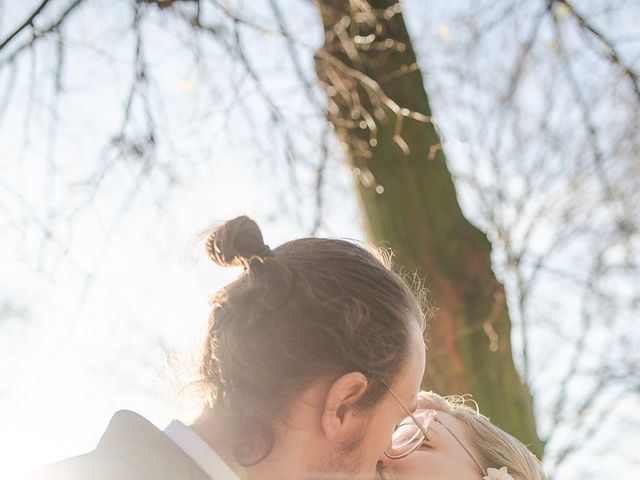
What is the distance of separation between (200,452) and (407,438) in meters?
0.95

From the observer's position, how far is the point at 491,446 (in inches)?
126

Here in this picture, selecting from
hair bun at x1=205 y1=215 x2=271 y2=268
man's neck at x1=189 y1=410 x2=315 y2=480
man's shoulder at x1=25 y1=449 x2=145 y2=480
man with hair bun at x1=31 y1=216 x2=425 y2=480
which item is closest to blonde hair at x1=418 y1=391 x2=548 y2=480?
man with hair bun at x1=31 y1=216 x2=425 y2=480

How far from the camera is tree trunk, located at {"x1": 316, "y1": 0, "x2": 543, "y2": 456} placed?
175 inches

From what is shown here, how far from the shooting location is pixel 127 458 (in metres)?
2.13

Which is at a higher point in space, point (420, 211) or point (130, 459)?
point (130, 459)

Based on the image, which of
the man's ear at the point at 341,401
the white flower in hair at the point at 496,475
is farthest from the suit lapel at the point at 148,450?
the white flower in hair at the point at 496,475

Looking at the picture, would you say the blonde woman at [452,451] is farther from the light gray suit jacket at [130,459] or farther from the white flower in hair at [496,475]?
the light gray suit jacket at [130,459]

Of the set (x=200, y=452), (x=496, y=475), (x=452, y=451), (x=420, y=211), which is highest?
(x=200, y=452)

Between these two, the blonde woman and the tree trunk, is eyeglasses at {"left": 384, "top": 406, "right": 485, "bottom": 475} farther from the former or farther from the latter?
the tree trunk

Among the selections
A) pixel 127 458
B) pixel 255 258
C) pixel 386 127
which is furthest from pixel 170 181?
pixel 127 458

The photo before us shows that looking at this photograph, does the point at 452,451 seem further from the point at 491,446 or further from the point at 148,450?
the point at 148,450

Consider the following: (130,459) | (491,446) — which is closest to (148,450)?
(130,459)

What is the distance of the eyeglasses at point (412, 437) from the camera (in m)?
2.86

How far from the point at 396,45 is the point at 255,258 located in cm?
266
